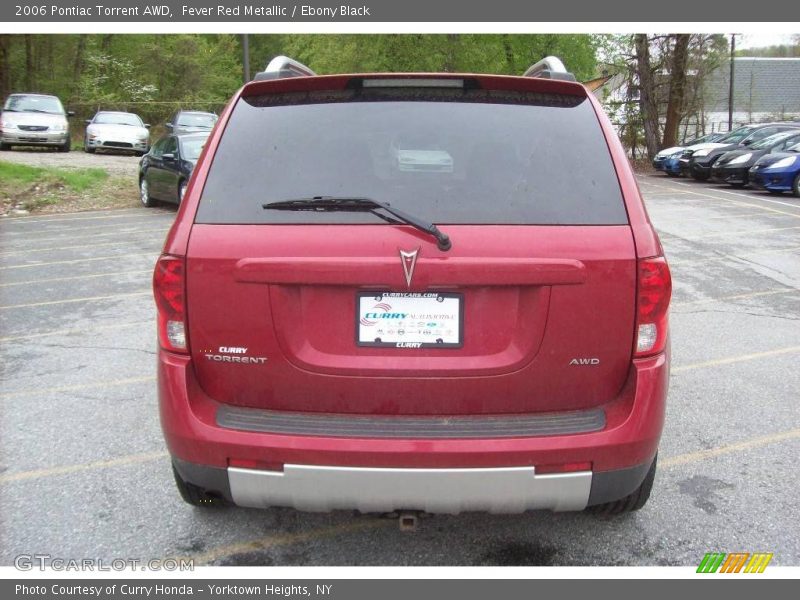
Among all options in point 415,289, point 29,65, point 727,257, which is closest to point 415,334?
point 415,289

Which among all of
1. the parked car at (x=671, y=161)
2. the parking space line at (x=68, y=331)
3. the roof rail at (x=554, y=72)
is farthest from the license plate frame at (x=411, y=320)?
→ the parked car at (x=671, y=161)

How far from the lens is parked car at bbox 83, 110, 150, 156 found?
2308 centimetres

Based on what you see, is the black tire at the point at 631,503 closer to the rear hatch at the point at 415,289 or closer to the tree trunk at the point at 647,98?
the rear hatch at the point at 415,289

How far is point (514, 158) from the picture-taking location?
2.73m

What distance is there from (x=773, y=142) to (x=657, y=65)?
10.4 m

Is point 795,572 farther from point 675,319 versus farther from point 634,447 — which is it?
point 675,319

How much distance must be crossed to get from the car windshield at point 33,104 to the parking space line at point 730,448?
2297cm

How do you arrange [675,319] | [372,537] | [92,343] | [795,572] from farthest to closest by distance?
[675,319], [92,343], [372,537], [795,572]

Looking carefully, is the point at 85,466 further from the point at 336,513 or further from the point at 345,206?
the point at 345,206

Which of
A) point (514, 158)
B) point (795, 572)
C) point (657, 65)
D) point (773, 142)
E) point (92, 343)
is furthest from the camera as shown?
point (657, 65)

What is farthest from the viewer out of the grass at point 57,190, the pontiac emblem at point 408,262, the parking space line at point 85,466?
the grass at point 57,190

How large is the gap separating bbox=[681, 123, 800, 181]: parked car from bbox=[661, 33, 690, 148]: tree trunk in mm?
5100

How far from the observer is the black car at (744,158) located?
19734 millimetres

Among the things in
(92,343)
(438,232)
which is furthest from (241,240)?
(92,343)
